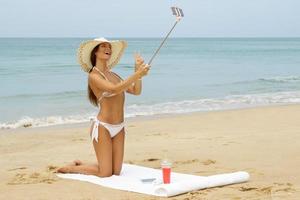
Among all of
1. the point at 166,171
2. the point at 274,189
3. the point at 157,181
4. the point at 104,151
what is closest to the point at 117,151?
the point at 104,151

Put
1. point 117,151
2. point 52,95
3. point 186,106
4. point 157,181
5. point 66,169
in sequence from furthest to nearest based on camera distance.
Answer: point 52,95, point 186,106, point 66,169, point 117,151, point 157,181

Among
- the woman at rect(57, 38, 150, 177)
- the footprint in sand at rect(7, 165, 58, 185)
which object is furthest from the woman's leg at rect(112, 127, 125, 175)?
the footprint in sand at rect(7, 165, 58, 185)

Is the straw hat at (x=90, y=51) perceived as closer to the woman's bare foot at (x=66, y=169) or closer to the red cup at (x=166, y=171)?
the woman's bare foot at (x=66, y=169)

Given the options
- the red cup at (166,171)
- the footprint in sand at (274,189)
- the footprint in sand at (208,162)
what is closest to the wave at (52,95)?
the footprint in sand at (208,162)

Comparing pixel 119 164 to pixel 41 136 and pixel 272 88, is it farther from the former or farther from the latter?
pixel 272 88

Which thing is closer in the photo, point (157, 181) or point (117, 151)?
point (157, 181)

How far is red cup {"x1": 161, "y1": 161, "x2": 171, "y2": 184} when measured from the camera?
17.1ft

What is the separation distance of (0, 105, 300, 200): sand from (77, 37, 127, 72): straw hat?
1.25 meters

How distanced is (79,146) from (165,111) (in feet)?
17.4

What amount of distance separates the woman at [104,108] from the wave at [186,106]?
5809mm

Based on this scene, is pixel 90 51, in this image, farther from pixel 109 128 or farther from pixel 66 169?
pixel 66 169

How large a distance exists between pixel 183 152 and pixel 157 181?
1901 mm

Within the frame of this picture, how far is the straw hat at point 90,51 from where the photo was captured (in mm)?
5785

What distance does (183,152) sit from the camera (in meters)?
7.32
